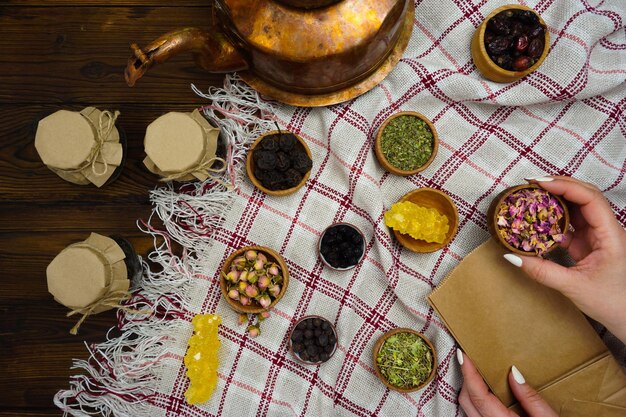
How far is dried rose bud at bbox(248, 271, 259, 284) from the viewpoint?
1.16 meters

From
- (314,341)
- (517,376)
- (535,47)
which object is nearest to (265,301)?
(314,341)

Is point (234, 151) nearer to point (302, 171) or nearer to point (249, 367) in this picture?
point (302, 171)

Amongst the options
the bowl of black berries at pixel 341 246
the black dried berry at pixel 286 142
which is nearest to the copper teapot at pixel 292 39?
the black dried berry at pixel 286 142

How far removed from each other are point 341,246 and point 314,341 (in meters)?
0.24

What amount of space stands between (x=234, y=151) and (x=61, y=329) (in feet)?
2.10

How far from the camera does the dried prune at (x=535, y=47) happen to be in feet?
3.79

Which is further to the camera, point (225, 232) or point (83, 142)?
point (225, 232)

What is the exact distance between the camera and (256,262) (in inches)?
46.1

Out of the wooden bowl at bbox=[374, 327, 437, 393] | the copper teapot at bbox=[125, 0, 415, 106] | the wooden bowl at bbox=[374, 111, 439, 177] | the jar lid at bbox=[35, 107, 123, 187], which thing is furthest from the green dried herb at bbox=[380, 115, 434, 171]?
the jar lid at bbox=[35, 107, 123, 187]

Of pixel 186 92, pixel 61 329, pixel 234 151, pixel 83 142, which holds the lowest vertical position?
pixel 61 329

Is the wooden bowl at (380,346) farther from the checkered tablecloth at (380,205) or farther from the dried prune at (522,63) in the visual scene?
the dried prune at (522,63)

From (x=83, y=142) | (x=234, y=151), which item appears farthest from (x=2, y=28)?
(x=234, y=151)

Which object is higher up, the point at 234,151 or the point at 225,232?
the point at 234,151

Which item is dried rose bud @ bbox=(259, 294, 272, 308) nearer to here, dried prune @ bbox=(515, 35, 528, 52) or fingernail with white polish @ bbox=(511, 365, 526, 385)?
fingernail with white polish @ bbox=(511, 365, 526, 385)
